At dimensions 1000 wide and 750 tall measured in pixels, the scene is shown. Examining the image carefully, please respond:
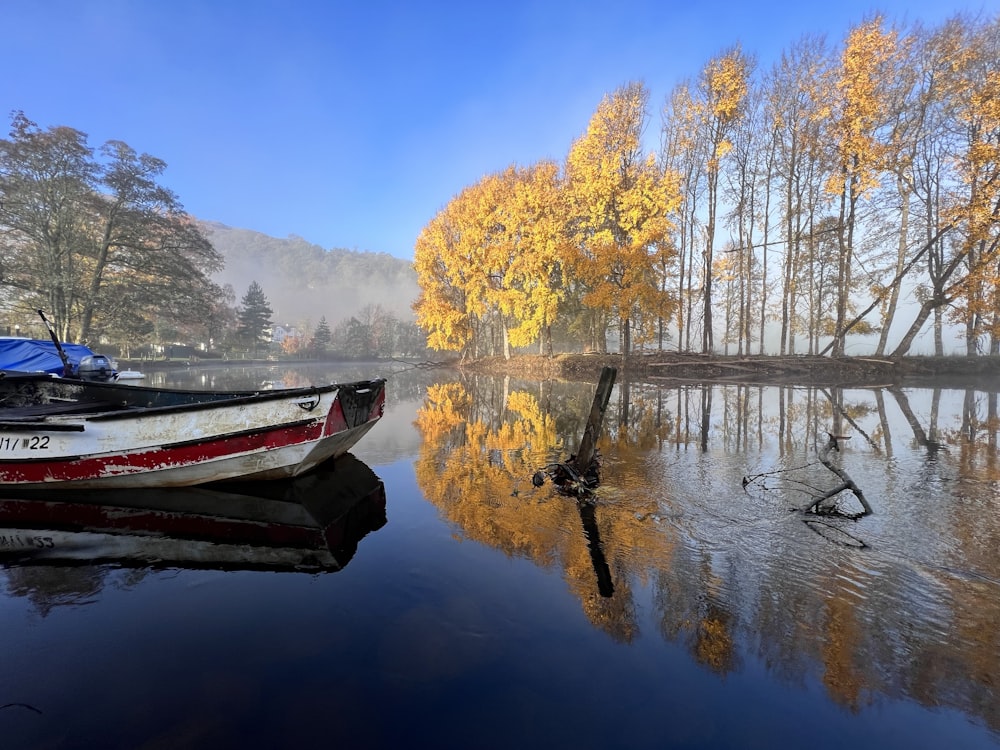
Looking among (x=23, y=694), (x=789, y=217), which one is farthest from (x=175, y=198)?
(x=789, y=217)

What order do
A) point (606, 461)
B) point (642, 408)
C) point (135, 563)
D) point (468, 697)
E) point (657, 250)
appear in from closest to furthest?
point (468, 697) → point (135, 563) → point (606, 461) → point (642, 408) → point (657, 250)

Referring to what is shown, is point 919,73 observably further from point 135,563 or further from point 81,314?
point 81,314

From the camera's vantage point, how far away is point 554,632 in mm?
3105

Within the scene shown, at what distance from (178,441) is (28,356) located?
956cm

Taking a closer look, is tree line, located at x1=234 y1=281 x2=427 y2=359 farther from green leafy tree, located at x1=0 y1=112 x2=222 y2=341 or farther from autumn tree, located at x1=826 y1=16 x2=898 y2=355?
autumn tree, located at x1=826 y1=16 x2=898 y2=355

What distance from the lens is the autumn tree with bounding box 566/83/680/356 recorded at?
23.2 metres

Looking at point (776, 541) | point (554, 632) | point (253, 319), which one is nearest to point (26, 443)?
point (554, 632)

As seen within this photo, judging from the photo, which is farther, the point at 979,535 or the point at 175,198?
the point at 175,198

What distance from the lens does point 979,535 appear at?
14.9 feet

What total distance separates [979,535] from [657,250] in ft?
68.7

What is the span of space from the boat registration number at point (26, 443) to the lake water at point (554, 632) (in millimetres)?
2135

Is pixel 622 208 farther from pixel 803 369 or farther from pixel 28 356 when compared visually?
pixel 28 356

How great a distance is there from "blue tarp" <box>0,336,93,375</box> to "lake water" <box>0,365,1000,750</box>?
10.1 meters

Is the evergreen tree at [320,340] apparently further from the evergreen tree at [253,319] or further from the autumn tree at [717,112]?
the autumn tree at [717,112]
